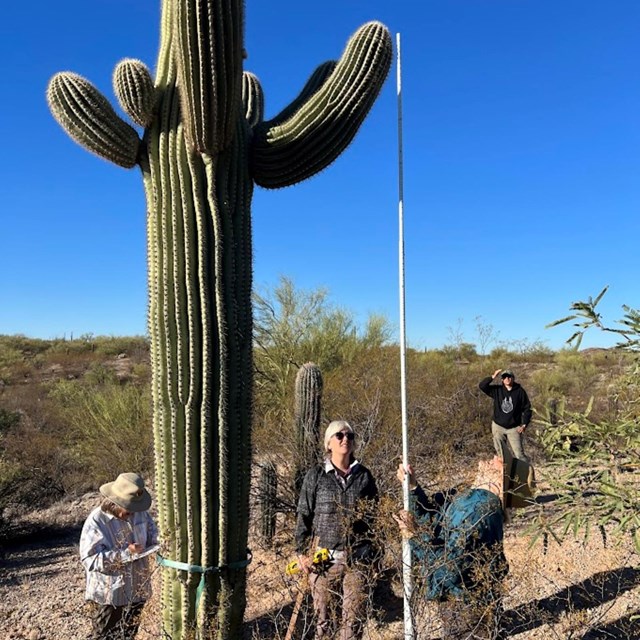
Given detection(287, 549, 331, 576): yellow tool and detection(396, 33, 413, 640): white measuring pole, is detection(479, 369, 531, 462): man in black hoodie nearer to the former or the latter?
detection(396, 33, 413, 640): white measuring pole

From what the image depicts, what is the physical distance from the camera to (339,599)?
3.14 m

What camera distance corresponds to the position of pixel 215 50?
3.43 metres

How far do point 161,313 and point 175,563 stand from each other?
1.35m

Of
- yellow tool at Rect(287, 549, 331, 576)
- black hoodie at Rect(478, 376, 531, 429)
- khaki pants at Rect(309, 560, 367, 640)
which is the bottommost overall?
khaki pants at Rect(309, 560, 367, 640)

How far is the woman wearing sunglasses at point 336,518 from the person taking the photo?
3.06 metres

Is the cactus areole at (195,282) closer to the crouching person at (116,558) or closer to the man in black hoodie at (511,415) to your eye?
the crouching person at (116,558)

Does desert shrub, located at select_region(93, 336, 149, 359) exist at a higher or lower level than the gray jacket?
higher

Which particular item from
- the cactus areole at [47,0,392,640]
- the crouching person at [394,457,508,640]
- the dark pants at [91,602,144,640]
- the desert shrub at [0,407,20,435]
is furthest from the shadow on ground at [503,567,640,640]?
the desert shrub at [0,407,20,435]

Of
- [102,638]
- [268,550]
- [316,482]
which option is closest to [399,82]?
[316,482]

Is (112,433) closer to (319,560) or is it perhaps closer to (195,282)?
(195,282)

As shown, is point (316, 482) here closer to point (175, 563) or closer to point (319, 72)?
point (175, 563)

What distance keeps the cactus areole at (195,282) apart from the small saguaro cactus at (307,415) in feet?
8.64

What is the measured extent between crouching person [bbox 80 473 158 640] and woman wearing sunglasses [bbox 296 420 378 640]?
867mm

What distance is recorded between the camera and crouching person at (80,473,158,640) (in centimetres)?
337
